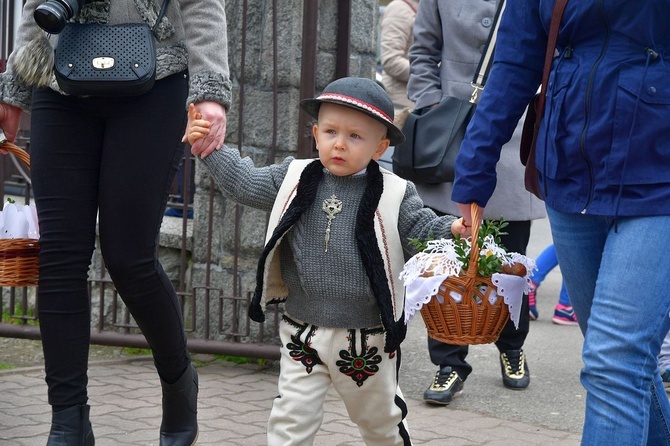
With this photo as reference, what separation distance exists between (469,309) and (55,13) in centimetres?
145

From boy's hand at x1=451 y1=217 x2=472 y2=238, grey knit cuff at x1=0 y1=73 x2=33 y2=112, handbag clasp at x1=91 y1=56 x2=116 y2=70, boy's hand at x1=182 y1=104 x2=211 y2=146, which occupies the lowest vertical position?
boy's hand at x1=451 y1=217 x2=472 y2=238

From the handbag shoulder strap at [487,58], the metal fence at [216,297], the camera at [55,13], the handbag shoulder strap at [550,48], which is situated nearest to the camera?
the handbag shoulder strap at [550,48]

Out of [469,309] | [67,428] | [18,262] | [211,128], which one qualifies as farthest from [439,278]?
[18,262]

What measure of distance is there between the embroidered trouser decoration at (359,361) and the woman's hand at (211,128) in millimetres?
709

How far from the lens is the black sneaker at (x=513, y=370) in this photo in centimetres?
Result: 531

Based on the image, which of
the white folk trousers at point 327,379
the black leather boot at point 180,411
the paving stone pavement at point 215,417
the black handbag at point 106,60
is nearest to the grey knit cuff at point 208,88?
the black handbag at point 106,60

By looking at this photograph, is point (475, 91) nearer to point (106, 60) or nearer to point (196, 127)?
point (196, 127)

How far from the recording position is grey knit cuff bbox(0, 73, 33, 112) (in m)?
3.63

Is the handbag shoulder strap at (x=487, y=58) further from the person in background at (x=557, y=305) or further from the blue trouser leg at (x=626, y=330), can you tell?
the person in background at (x=557, y=305)

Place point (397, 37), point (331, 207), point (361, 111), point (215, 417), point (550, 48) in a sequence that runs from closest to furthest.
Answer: point (550, 48)
point (361, 111)
point (331, 207)
point (215, 417)
point (397, 37)

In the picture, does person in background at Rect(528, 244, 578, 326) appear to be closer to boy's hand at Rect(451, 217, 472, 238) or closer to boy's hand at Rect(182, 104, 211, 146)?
boy's hand at Rect(451, 217, 472, 238)

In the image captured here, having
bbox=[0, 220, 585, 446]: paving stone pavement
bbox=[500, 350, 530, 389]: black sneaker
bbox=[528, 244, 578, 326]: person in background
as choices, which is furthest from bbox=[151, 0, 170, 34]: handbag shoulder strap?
bbox=[528, 244, 578, 326]: person in background

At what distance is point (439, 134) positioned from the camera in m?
4.80

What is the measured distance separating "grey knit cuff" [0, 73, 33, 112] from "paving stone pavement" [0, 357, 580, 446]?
4.24 ft
